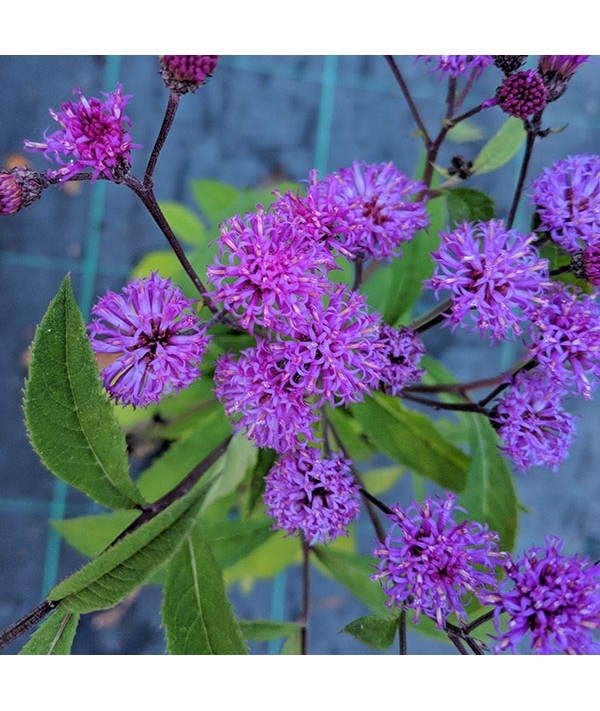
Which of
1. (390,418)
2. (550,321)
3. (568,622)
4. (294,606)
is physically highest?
(550,321)

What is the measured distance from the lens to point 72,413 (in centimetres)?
62

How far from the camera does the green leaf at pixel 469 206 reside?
0.70 m

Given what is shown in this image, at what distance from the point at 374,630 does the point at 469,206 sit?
0.42 metres

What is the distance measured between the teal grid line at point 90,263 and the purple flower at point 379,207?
808 mm

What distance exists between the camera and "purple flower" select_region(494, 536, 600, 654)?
22.9 inches

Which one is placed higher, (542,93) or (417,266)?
(542,93)

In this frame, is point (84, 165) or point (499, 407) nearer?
point (84, 165)

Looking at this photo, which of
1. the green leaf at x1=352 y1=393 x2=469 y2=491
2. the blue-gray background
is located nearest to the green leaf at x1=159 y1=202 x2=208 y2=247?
the blue-gray background

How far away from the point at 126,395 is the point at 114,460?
8cm

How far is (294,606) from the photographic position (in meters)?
1.39

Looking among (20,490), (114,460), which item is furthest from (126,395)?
(20,490)

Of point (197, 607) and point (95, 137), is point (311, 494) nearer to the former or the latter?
point (197, 607)

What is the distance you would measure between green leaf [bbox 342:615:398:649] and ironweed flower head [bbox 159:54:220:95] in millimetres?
478
